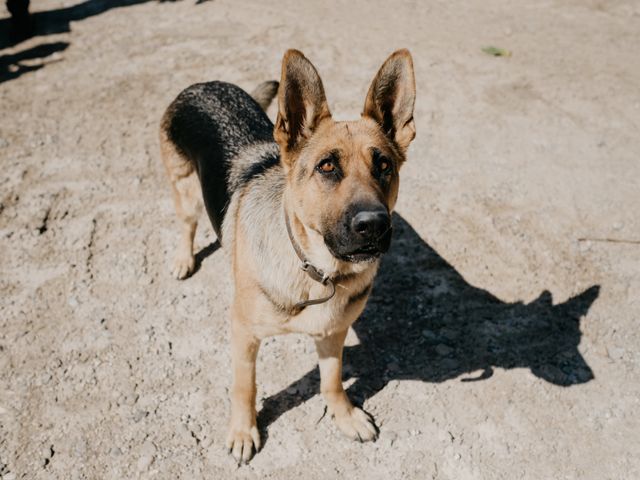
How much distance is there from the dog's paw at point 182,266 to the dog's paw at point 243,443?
68.5 inches

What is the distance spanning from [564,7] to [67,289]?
10117 mm

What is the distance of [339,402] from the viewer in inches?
145

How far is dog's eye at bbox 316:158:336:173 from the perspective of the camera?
2.85 meters

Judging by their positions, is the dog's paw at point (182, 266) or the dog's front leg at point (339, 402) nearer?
the dog's front leg at point (339, 402)

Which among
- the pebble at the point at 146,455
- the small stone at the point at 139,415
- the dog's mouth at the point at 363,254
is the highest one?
the dog's mouth at the point at 363,254

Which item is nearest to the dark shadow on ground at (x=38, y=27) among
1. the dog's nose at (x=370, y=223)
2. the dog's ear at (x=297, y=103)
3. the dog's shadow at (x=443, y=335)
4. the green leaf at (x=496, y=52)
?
the green leaf at (x=496, y=52)

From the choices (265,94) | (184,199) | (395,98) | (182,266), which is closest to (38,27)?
(265,94)

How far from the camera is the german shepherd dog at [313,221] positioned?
2.71 m

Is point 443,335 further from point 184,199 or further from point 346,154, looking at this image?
point 184,199

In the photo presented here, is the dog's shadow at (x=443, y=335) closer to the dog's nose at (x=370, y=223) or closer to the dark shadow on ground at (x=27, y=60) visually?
the dog's nose at (x=370, y=223)

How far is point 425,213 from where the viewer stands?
5.46 meters

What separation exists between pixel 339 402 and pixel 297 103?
224 centimetres

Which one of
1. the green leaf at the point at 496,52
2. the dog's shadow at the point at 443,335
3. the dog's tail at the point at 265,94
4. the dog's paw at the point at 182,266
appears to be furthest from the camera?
the green leaf at the point at 496,52

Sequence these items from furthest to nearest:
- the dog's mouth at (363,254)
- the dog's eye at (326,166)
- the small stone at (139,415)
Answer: the small stone at (139,415) < the dog's eye at (326,166) < the dog's mouth at (363,254)
